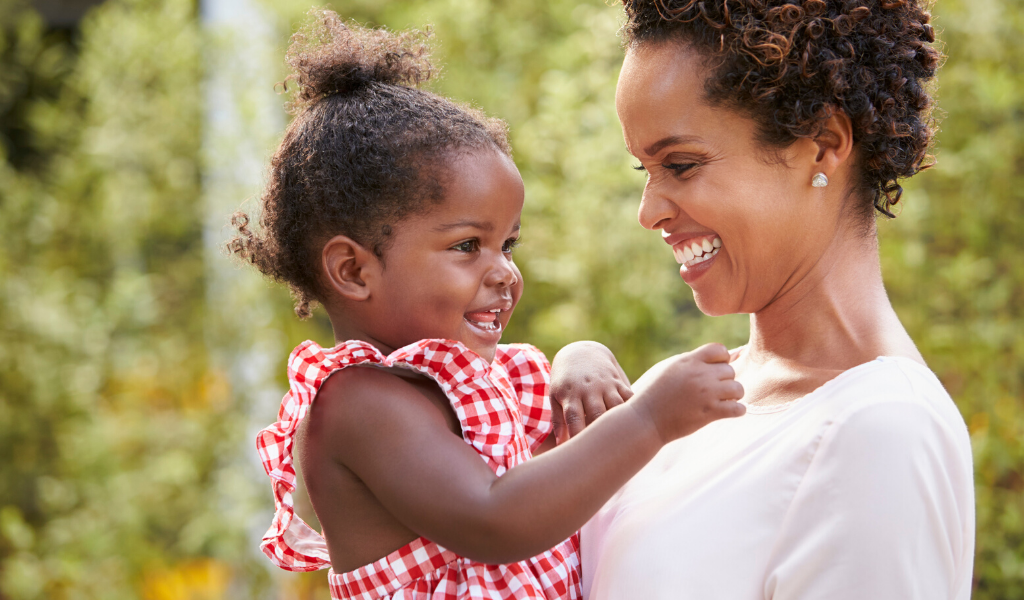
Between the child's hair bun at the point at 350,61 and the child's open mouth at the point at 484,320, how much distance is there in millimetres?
545

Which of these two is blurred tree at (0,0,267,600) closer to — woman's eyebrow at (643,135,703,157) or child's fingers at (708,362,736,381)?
woman's eyebrow at (643,135,703,157)

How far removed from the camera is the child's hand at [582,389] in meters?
1.75

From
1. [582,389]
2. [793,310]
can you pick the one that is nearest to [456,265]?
[582,389]

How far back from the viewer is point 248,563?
4.13m

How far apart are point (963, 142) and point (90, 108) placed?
155 inches

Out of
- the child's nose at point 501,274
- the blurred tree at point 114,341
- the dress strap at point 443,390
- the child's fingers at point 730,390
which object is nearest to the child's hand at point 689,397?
the child's fingers at point 730,390

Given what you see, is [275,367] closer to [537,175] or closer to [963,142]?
[537,175]

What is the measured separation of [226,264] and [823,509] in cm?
338

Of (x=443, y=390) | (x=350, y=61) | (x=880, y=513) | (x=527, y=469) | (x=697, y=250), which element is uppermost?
(x=350, y=61)

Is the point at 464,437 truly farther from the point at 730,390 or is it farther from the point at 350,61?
the point at 350,61

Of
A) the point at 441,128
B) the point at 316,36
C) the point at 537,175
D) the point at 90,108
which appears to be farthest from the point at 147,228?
the point at 441,128

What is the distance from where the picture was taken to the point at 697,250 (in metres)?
1.71

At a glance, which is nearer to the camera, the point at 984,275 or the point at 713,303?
the point at 713,303

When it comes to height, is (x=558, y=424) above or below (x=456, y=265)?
below
